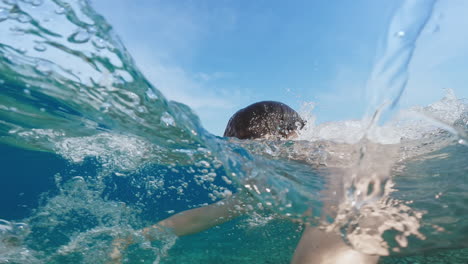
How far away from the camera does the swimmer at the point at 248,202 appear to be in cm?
369

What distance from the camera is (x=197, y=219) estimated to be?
4859mm

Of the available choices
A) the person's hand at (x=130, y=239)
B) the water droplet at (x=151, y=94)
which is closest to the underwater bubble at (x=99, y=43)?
the water droplet at (x=151, y=94)

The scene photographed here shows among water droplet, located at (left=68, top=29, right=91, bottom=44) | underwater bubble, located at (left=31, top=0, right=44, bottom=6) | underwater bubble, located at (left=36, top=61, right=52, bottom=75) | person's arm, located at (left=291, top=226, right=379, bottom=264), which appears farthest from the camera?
person's arm, located at (left=291, top=226, right=379, bottom=264)

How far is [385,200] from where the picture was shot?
3531 millimetres

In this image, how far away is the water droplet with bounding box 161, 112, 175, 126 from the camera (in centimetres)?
341

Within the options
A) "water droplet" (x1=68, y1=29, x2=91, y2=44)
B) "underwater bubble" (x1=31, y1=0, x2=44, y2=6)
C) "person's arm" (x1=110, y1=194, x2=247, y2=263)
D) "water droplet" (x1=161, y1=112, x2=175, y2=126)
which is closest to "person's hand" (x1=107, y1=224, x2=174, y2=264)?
"person's arm" (x1=110, y1=194, x2=247, y2=263)

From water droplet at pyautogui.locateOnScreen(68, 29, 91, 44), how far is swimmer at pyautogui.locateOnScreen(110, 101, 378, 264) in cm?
282

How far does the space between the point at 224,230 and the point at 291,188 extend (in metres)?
6.36

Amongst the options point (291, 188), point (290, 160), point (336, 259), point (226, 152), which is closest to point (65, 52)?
point (226, 152)

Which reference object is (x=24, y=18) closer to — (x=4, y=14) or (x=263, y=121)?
(x=4, y=14)

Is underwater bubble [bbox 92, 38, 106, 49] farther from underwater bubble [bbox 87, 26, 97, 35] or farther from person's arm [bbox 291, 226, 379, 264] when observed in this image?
person's arm [bbox 291, 226, 379, 264]

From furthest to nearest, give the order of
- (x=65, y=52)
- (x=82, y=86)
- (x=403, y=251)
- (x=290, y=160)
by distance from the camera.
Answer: (x=290, y=160) < (x=403, y=251) < (x=82, y=86) < (x=65, y=52)

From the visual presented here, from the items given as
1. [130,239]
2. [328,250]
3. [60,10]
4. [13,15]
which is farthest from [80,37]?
[130,239]

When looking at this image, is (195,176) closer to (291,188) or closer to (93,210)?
(291,188)
